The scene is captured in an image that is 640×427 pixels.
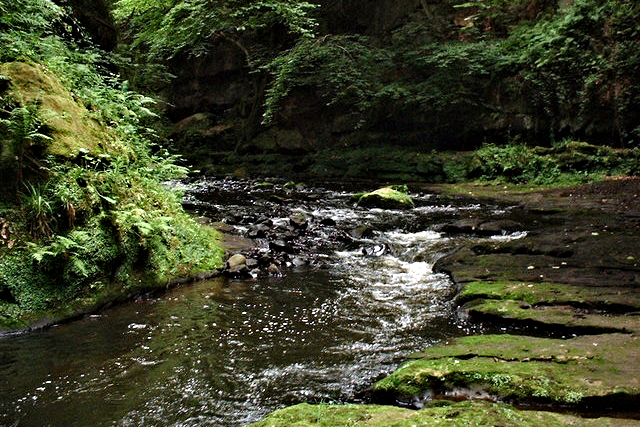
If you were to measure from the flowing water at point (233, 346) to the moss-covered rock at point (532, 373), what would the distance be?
0.52 m

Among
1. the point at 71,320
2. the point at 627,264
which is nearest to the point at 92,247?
the point at 71,320

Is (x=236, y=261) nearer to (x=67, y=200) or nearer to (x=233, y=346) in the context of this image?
(x=67, y=200)

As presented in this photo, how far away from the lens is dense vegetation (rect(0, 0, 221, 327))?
5656mm

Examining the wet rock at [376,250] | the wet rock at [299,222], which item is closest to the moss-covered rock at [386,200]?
the wet rock at [299,222]

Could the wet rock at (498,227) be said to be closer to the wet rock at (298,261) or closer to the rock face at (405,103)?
the wet rock at (298,261)

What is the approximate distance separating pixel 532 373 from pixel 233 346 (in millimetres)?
2941

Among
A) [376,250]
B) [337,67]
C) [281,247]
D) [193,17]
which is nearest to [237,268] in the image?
[281,247]

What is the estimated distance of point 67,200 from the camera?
6.04 metres

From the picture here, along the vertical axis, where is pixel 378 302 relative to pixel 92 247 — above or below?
below

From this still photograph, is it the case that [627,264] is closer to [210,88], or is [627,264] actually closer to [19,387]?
[19,387]

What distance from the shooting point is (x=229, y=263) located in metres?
8.02

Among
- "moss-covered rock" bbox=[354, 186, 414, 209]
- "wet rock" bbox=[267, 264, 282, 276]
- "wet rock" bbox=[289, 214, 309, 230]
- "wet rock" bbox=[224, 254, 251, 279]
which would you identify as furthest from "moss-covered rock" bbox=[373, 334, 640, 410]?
"moss-covered rock" bbox=[354, 186, 414, 209]

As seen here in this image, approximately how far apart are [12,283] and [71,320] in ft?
2.51

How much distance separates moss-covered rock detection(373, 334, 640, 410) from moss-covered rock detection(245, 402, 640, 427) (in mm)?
391
